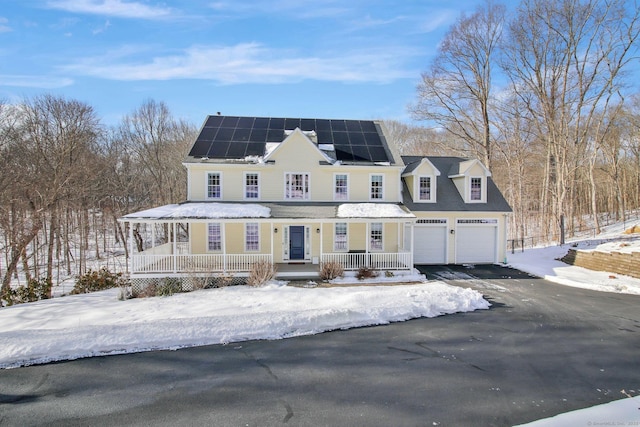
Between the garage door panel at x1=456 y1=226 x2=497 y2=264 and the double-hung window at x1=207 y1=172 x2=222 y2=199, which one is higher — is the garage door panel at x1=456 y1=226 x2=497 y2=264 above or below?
below

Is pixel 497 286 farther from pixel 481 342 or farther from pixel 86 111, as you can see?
pixel 86 111

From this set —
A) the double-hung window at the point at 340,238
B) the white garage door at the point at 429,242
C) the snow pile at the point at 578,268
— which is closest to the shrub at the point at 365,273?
the double-hung window at the point at 340,238

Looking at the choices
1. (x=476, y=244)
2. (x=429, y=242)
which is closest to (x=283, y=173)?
(x=429, y=242)

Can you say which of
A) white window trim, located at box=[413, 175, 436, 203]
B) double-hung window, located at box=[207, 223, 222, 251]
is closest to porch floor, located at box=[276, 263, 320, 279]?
double-hung window, located at box=[207, 223, 222, 251]

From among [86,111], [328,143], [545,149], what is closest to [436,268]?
[328,143]

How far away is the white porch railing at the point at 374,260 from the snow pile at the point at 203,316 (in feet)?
7.09

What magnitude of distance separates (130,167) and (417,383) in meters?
38.2

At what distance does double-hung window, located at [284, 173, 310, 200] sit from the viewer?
16.8 m

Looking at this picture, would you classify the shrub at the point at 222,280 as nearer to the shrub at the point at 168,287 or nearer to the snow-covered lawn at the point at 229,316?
the snow-covered lawn at the point at 229,316

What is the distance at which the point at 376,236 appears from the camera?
16.9 metres

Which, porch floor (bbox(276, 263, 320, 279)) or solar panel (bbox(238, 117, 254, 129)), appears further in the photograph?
solar panel (bbox(238, 117, 254, 129))

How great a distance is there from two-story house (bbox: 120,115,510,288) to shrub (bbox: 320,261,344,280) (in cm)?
54

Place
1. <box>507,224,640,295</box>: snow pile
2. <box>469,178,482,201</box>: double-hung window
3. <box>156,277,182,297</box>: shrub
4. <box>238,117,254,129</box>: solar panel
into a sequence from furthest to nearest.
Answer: <box>238,117,254,129</box>: solar panel < <box>469,178,482,201</box>: double-hung window < <box>507,224,640,295</box>: snow pile < <box>156,277,182,297</box>: shrub

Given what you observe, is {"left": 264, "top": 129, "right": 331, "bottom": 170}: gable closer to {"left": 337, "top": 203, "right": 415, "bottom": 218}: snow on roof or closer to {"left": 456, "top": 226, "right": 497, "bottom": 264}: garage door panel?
{"left": 337, "top": 203, "right": 415, "bottom": 218}: snow on roof
